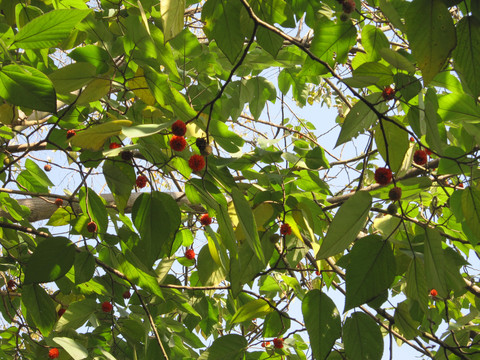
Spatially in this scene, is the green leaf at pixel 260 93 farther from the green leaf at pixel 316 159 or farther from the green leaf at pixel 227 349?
the green leaf at pixel 227 349

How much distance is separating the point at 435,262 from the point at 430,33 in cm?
41

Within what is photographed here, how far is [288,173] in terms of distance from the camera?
1.23 m

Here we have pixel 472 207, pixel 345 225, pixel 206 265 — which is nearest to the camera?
pixel 345 225

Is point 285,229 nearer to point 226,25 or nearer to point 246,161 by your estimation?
point 246,161

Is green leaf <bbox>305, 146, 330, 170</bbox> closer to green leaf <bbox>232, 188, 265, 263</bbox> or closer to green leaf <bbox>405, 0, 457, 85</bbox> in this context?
green leaf <bbox>232, 188, 265, 263</bbox>

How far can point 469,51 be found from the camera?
0.61 m

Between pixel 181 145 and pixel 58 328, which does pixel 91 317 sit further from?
pixel 181 145

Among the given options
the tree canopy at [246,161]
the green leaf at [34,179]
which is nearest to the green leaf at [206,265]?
the tree canopy at [246,161]

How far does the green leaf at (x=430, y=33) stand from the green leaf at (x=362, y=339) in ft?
1.83

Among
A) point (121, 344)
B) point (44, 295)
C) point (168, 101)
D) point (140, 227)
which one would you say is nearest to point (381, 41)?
point (168, 101)

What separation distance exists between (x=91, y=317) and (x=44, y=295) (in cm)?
17

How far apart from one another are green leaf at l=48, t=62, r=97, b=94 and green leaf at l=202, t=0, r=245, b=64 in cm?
27

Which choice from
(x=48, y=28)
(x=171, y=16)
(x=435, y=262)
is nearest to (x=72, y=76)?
(x=48, y=28)

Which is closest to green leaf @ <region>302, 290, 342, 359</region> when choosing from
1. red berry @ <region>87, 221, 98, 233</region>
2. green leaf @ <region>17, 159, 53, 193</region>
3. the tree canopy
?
the tree canopy
